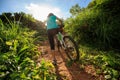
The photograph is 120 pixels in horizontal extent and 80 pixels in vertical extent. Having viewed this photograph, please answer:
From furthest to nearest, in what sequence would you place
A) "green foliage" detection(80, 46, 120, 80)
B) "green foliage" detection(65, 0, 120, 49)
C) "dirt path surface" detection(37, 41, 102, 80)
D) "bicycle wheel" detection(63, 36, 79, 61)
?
"green foliage" detection(65, 0, 120, 49)
"bicycle wheel" detection(63, 36, 79, 61)
"dirt path surface" detection(37, 41, 102, 80)
"green foliage" detection(80, 46, 120, 80)

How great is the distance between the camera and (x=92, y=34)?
833 cm

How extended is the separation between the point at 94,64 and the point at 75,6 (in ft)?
26.7

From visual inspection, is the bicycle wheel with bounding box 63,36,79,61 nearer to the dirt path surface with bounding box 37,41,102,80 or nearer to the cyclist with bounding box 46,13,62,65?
the dirt path surface with bounding box 37,41,102,80

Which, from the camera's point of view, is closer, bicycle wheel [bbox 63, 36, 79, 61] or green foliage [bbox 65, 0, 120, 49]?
bicycle wheel [bbox 63, 36, 79, 61]

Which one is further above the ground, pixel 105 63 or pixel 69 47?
pixel 69 47

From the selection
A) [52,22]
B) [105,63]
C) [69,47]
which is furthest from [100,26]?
[105,63]

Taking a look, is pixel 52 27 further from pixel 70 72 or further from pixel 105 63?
pixel 105 63

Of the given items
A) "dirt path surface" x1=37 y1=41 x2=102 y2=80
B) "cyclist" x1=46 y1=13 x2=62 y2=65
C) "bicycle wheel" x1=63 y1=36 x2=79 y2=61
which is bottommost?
"dirt path surface" x1=37 y1=41 x2=102 y2=80

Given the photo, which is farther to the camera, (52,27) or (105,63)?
(52,27)

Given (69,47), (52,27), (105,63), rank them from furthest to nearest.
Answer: (52,27) < (69,47) < (105,63)

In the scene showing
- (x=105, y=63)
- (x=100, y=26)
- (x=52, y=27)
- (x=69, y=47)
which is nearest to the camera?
(x=105, y=63)

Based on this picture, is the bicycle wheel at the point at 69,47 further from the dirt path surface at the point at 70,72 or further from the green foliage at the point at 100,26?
the green foliage at the point at 100,26

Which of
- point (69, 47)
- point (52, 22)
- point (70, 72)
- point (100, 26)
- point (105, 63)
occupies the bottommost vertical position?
point (70, 72)

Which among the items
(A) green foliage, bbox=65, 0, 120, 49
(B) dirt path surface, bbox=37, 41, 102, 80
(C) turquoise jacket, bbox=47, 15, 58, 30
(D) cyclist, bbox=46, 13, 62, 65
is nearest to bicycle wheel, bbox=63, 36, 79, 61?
A: (B) dirt path surface, bbox=37, 41, 102, 80
